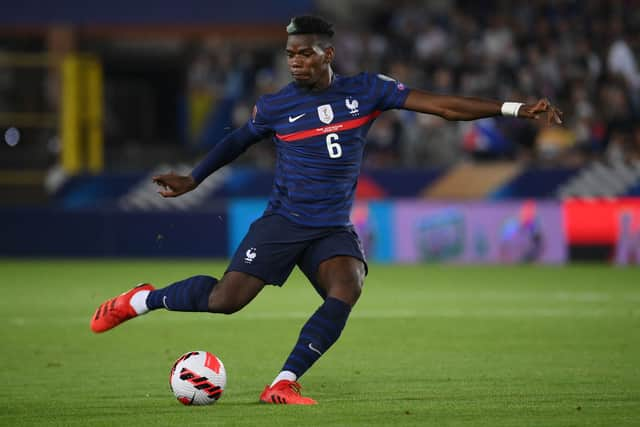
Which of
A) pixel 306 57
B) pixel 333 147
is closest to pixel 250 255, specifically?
pixel 333 147

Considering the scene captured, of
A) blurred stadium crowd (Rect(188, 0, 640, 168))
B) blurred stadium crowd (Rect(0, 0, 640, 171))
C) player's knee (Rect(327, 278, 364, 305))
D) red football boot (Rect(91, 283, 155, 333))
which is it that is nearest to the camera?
player's knee (Rect(327, 278, 364, 305))

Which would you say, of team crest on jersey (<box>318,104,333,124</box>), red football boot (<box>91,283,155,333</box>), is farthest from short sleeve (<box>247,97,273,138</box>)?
red football boot (<box>91,283,155,333</box>)

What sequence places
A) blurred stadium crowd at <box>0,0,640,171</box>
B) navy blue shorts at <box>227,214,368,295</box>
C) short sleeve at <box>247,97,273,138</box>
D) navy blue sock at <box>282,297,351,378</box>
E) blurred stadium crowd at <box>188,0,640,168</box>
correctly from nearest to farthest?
navy blue sock at <box>282,297,351,378</box> < navy blue shorts at <box>227,214,368,295</box> < short sleeve at <box>247,97,273,138</box> < blurred stadium crowd at <box>188,0,640,168</box> < blurred stadium crowd at <box>0,0,640,171</box>

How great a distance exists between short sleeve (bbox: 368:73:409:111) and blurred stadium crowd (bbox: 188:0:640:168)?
13095mm

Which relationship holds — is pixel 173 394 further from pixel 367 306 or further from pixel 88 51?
pixel 88 51

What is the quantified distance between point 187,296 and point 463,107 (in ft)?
6.18

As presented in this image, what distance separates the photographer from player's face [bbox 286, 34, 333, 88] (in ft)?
→ 24.2

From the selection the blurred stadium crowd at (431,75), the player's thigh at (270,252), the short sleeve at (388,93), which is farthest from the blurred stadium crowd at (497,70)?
the player's thigh at (270,252)

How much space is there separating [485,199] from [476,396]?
43.3 feet

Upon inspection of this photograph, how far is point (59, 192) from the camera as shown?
870 inches

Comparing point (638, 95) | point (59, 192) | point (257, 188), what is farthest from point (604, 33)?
point (59, 192)

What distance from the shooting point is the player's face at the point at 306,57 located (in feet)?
24.2

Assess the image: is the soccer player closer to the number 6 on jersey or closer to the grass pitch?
the number 6 on jersey

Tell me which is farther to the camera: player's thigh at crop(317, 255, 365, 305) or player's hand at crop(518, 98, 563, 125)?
player's thigh at crop(317, 255, 365, 305)
